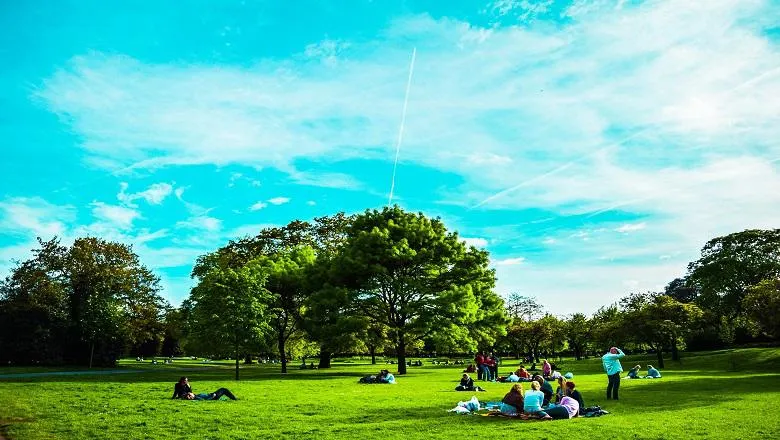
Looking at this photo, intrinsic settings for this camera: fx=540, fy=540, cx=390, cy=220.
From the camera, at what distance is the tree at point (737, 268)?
71000mm

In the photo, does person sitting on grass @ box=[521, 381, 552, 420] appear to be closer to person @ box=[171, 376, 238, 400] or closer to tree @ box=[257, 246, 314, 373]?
person @ box=[171, 376, 238, 400]

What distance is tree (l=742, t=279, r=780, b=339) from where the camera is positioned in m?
34.1

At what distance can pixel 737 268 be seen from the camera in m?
72.9

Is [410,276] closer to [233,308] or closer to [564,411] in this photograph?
[233,308]

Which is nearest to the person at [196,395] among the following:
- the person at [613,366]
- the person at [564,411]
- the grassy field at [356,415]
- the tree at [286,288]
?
the grassy field at [356,415]

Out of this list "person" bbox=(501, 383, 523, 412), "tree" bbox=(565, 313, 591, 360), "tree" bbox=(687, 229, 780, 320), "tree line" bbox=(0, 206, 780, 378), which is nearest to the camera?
"person" bbox=(501, 383, 523, 412)

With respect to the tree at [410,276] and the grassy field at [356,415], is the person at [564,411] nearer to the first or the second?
the grassy field at [356,415]

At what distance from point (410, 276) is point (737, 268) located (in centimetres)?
5277

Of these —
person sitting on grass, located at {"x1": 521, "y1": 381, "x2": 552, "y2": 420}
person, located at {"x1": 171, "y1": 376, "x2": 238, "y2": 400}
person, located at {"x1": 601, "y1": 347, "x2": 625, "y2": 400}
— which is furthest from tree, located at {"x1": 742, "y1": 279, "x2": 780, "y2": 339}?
person, located at {"x1": 171, "y1": 376, "x2": 238, "y2": 400}

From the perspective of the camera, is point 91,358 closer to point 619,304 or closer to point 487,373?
point 487,373

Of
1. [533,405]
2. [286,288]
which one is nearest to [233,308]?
[286,288]

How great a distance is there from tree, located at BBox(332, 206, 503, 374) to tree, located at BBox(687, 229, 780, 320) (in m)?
44.8

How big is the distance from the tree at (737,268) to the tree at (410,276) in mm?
44820

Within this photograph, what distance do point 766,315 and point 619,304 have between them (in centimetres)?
6795
